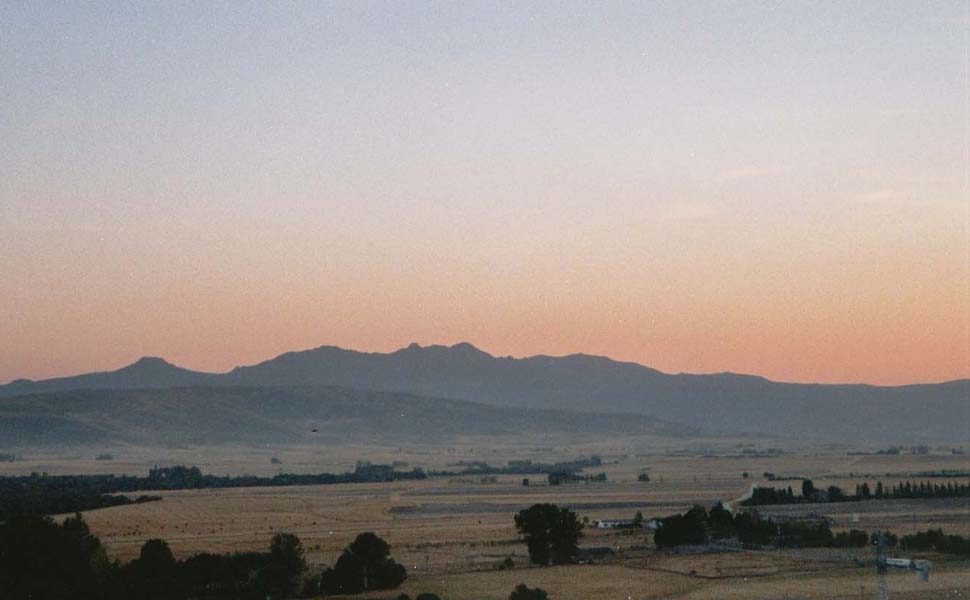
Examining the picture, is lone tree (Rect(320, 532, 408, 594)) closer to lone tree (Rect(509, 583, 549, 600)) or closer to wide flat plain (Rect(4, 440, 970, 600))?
wide flat plain (Rect(4, 440, 970, 600))

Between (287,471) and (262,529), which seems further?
(287,471)

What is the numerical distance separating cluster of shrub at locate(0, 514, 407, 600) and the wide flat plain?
238 cm

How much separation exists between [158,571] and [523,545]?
2518cm

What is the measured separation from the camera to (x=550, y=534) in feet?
216

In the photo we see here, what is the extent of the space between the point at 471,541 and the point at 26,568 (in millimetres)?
30645

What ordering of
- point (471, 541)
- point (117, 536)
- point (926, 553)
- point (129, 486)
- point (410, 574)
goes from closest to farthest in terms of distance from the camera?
point (410, 574)
point (926, 553)
point (471, 541)
point (117, 536)
point (129, 486)

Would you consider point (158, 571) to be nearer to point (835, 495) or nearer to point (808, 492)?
point (808, 492)

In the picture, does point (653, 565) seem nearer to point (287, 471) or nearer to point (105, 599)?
point (105, 599)

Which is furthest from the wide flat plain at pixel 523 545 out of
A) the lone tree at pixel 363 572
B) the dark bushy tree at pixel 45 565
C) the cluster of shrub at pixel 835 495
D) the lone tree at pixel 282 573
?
the dark bushy tree at pixel 45 565

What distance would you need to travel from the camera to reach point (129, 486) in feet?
462

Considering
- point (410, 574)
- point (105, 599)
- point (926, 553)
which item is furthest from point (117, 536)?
point (926, 553)

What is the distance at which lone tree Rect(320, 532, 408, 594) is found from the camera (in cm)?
5538

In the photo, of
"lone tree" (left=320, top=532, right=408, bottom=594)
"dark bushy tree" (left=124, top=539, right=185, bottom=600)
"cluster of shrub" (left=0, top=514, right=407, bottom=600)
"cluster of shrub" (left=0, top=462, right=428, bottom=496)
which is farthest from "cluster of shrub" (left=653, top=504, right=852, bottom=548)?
"cluster of shrub" (left=0, top=462, right=428, bottom=496)

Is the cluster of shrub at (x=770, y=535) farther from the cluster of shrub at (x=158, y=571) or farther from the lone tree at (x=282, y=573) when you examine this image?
the lone tree at (x=282, y=573)
